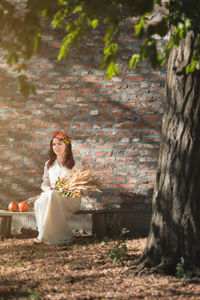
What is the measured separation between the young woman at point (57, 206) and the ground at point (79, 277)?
20 centimetres

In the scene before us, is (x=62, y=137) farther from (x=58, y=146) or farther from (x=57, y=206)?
(x=57, y=206)

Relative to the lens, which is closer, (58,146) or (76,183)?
(76,183)

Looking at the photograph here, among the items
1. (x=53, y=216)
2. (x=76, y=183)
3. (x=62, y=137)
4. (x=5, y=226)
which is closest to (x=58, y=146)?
(x=62, y=137)

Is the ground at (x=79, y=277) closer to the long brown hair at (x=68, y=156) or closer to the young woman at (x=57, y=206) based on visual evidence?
the young woman at (x=57, y=206)

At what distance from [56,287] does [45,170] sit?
247 cm

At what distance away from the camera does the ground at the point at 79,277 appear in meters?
3.14

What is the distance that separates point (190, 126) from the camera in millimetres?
3508

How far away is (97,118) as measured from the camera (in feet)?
19.3

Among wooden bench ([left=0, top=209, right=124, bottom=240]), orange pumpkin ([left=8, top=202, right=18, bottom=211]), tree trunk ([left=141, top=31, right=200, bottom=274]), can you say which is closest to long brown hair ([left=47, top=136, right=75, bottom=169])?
wooden bench ([left=0, top=209, right=124, bottom=240])

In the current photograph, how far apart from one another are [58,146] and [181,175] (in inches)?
92.4

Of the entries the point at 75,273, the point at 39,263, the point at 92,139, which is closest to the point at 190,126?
the point at 75,273

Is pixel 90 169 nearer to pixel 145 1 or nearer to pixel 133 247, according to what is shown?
pixel 133 247

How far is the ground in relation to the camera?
3.14 metres

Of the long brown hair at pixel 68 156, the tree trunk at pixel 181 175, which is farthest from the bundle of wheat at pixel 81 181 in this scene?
the tree trunk at pixel 181 175
